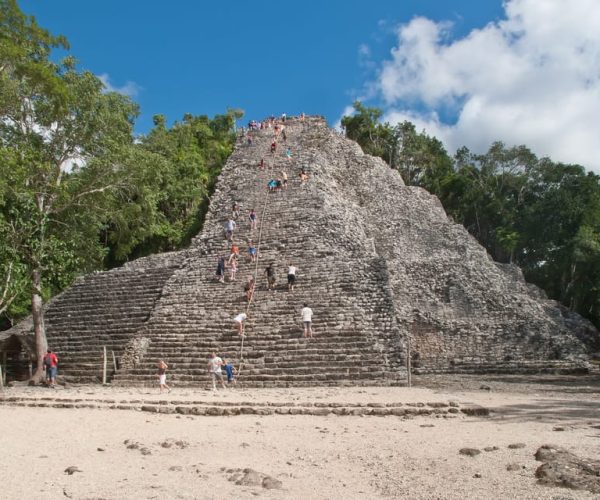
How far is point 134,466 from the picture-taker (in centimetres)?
500

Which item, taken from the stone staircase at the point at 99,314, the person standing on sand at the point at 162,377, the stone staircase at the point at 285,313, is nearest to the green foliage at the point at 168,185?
the stone staircase at the point at 99,314

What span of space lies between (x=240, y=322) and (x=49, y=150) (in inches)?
283

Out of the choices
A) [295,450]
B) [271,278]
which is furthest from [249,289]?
[295,450]

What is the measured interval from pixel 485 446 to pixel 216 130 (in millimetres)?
32835

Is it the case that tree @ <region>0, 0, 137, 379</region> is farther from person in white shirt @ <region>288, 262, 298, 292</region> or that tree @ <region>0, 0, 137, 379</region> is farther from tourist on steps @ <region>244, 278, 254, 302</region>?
person in white shirt @ <region>288, 262, 298, 292</region>

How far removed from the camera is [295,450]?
566 cm

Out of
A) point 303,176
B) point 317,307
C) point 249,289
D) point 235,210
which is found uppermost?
point 303,176

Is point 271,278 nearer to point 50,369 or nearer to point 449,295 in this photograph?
point 50,369

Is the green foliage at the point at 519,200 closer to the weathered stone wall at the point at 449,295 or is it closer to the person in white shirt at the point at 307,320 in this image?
the weathered stone wall at the point at 449,295

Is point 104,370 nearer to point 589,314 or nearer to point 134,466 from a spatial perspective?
point 134,466

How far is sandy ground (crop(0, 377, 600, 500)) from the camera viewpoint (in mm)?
4270

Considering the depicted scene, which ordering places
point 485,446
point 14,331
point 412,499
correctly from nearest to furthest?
1. point 412,499
2. point 485,446
3. point 14,331

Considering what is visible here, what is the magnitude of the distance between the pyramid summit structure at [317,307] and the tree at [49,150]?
6.31 feet

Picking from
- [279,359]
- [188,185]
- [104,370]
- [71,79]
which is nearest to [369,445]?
[279,359]
